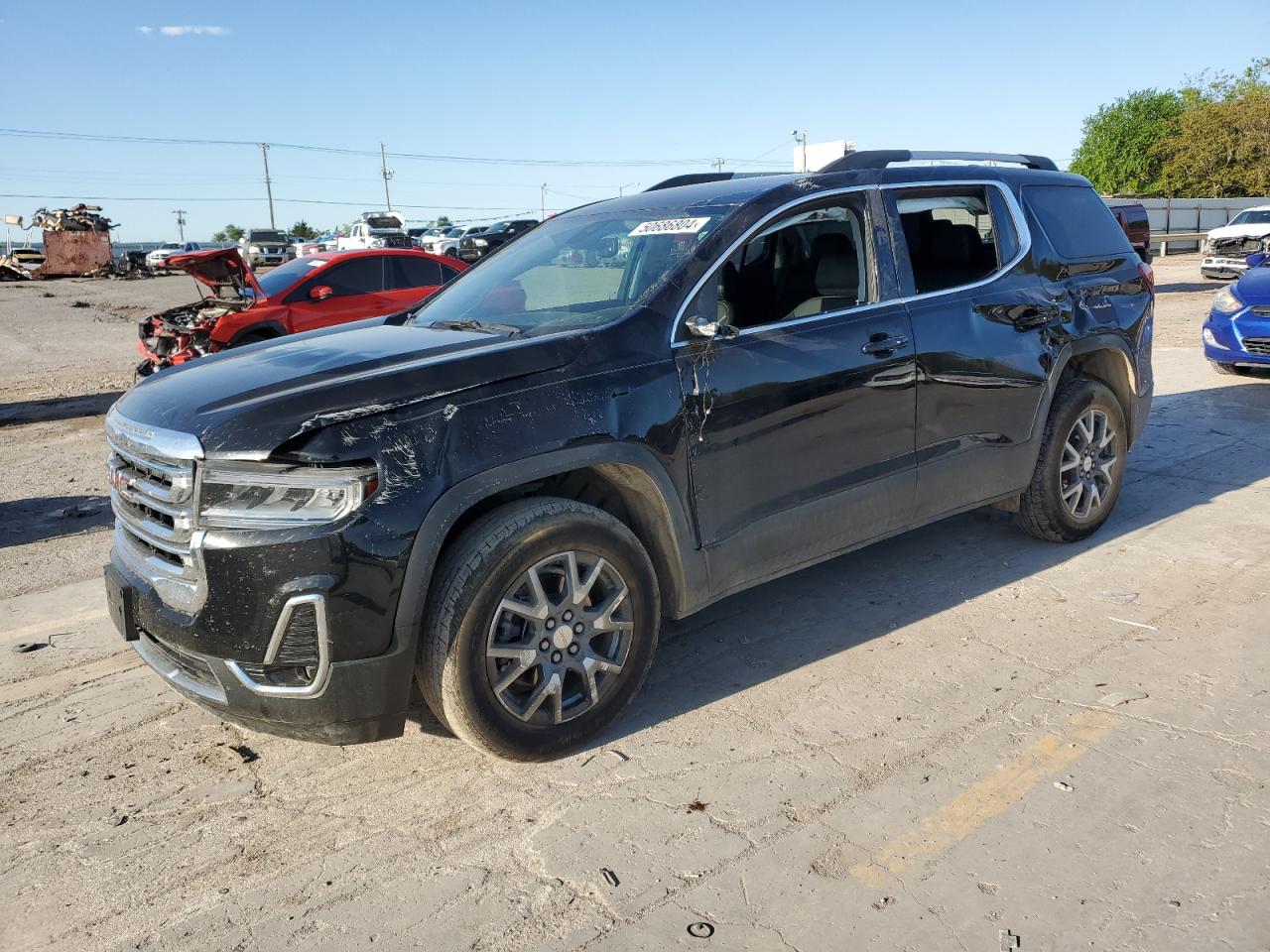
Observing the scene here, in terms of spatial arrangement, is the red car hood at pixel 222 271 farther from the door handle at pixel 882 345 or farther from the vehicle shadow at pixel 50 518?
the door handle at pixel 882 345

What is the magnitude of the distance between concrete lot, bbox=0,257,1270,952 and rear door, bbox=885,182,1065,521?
615mm

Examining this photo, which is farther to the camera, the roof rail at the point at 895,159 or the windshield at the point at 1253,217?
the windshield at the point at 1253,217

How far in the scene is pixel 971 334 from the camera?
4.70 meters

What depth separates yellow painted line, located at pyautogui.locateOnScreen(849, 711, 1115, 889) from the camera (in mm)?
2906

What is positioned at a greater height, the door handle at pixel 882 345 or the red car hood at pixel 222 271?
the red car hood at pixel 222 271

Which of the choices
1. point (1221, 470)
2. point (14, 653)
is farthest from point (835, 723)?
point (1221, 470)

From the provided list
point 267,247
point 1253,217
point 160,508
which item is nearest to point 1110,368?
point 160,508

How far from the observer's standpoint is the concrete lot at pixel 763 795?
270 cm

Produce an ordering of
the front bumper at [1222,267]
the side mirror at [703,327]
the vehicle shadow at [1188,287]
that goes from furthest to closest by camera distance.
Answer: the front bumper at [1222,267]
the vehicle shadow at [1188,287]
the side mirror at [703,327]

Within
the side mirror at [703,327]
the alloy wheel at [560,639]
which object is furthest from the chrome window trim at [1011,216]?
the alloy wheel at [560,639]

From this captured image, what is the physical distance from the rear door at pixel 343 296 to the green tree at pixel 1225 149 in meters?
59.1

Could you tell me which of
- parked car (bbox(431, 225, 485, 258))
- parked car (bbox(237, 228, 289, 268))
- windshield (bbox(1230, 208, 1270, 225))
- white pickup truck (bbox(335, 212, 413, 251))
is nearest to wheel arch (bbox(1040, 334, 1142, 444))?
windshield (bbox(1230, 208, 1270, 225))

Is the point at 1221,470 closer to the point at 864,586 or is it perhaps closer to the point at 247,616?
the point at 864,586

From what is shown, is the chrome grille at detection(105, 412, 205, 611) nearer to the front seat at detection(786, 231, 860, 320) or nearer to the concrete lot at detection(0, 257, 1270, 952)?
the concrete lot at detection(0, 257, 1270, 952)
